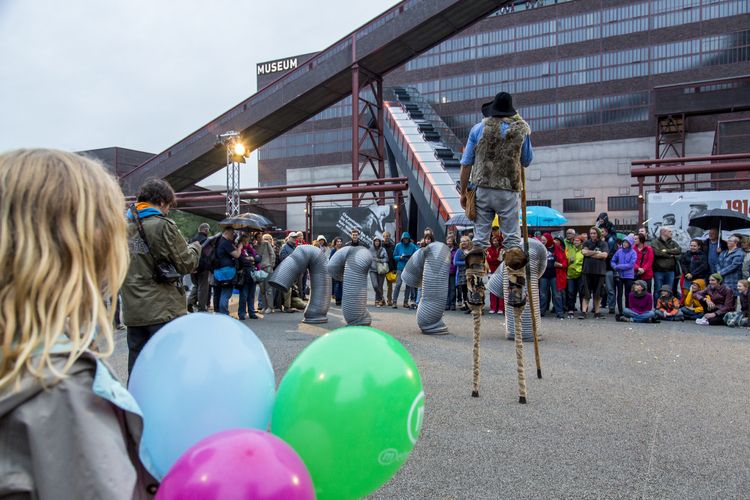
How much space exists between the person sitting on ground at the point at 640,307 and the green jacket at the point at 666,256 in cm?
103

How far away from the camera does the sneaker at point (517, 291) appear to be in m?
4.86

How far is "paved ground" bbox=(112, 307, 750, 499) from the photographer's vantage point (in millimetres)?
3025

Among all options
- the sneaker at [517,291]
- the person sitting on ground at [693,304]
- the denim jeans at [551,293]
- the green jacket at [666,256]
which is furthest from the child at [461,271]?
the sneaker at [517,291]

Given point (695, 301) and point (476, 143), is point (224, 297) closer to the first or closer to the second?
point (476, 143)

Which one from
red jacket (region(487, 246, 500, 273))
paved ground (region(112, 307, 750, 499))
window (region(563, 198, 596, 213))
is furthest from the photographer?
window (region(563, 198, 596, 213))

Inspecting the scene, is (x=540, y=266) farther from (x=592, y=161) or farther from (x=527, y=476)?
(x=592, y=161)

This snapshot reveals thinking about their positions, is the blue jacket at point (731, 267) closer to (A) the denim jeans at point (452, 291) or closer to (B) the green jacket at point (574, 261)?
(B) the green jacket at point (574, 261)

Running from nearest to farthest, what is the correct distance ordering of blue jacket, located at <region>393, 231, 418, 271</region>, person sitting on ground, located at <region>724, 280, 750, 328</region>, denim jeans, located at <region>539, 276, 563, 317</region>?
person sitting on ground, located at <region>724, 280, 750, 328</region>, denim jeans, located at <region>539, 276, 563, 317</region>, blue jacket, located at <region>393, 231, 418, 271</region>

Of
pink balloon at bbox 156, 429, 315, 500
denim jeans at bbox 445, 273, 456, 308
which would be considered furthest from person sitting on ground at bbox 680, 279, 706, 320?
pink balloon at bbox 156, 429, 315, 500

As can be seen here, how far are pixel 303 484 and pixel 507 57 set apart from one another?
46.7m

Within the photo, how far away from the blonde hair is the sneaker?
4017 mm

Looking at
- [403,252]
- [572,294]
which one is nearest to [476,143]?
[572,294]

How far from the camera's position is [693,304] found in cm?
1069

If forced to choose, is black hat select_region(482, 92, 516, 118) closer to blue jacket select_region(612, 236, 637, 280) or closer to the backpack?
the backpack
